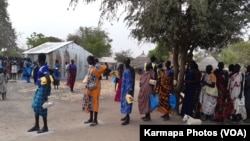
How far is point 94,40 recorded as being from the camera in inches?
2048

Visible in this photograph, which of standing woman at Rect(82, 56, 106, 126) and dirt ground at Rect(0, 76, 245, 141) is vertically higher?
standing woman at Rect(82, 56, 106, 126)

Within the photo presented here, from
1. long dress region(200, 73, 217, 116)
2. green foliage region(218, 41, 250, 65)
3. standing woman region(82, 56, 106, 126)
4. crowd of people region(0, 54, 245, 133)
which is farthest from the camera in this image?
green foliage region(218, 41, 250, 65)

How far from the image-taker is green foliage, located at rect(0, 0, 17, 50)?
44.0 metres

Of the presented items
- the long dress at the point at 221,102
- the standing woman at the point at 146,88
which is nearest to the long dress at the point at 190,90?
the long dress at the point at 221,102

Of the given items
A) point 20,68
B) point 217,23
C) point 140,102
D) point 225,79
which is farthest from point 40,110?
point 20,68

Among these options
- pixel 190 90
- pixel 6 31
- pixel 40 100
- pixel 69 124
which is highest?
pixel 6 31

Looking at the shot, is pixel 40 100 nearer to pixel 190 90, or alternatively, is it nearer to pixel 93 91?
pixel 93 91

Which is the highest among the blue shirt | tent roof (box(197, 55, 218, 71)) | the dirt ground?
tent roof (box(197, 55, 218, 71))

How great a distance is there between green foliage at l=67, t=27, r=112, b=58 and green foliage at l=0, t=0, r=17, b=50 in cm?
1058

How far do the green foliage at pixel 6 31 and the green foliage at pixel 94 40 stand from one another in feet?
34.7

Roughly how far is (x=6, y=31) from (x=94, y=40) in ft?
43.4

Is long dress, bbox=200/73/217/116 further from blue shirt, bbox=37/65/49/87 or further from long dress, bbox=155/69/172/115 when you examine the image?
blue shirt, bbox=37/65/49/87

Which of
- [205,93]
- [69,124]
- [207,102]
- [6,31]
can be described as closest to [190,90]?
[205,93]

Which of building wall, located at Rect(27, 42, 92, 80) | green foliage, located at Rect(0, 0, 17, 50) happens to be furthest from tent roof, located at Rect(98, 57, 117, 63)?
building wall, located at Rect(27, 42, 92, 80)
